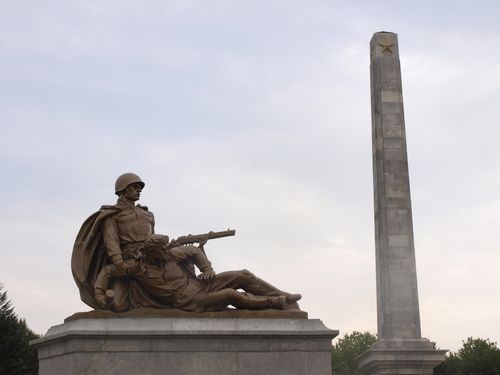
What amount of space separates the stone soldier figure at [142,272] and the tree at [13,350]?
90.4 feet

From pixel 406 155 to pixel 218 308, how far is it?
22740mm

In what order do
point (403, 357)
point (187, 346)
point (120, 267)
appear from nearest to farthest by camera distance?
point (187, 346), point (120, 267), point (403, 357)

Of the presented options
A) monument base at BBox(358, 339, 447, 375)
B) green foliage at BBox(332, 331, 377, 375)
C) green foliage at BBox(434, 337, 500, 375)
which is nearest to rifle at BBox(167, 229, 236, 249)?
monument base at BBox(358, 339, 447, 375)

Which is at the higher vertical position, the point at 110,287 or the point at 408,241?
the point at 408,241

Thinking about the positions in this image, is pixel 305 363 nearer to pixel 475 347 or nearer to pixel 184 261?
pixel 184 261

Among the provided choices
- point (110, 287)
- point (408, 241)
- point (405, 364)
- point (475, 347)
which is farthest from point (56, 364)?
point (475, 347)

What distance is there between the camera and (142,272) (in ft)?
44.6

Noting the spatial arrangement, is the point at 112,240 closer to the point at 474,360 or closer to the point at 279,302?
the point at 279,302

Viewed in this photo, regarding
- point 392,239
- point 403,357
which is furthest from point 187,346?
point 392,239

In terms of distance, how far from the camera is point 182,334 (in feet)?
43.2

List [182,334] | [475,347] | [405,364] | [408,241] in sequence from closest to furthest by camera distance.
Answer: [182,334] < [405,364] < [408,241] < [475,347]

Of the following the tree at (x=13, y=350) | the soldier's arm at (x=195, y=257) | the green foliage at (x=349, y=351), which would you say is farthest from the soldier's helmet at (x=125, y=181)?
the green foliage at (x=349, y=351)

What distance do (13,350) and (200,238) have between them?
28.7 meters

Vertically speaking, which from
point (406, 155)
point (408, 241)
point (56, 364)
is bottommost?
point (56, 364)
